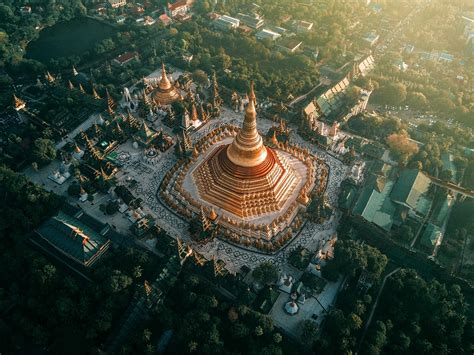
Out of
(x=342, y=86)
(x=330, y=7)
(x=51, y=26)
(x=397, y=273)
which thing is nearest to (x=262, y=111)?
(x=342, y=86)

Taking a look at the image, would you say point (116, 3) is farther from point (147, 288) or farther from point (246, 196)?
point (147, 288)

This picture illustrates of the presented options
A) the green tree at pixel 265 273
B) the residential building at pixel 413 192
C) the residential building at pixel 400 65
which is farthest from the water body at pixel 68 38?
the residential building at pixel 413 192

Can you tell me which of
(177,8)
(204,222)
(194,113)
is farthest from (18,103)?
(177,8)

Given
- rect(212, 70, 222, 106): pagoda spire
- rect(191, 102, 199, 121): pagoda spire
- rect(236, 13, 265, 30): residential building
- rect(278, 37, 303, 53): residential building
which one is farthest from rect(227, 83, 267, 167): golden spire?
rect(236, 13, 265, 30): residential building

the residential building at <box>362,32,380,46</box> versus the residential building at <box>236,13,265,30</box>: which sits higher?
the residential building at <box>236,13,265,30</box>

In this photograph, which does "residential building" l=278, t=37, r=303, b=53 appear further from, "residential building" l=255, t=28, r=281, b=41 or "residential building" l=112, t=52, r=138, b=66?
"residential building" l=112, t=52, r=138, b=66

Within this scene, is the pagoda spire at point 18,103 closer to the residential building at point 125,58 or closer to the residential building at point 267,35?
the residential building at point 125,58
